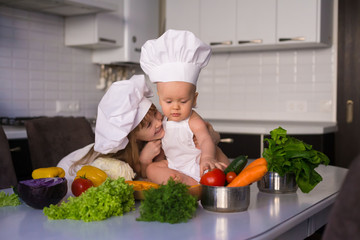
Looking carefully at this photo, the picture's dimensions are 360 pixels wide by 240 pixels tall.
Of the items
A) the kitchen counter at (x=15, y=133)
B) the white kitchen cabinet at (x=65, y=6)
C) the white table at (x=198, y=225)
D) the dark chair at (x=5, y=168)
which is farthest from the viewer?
the white kitchen cabinet at (x=65, y=6)

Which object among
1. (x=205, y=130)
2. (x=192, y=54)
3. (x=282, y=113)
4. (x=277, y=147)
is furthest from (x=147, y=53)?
(x=282, y=113)

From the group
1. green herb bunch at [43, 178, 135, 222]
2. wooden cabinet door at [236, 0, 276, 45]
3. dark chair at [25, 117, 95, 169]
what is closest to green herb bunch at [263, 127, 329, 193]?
green herb bunch at [43, 178, 135, 222]

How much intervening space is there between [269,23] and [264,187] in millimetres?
2559

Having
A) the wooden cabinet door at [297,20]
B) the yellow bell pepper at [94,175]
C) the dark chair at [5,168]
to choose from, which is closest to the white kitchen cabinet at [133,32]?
the wooden cabinet door at [297,20]

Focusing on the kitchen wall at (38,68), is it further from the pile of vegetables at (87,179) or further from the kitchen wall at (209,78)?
the pile of vegetables at (87,179)

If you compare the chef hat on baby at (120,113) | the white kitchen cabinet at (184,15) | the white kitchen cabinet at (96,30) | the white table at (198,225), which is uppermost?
the white kitchen cabinet at (184,15)

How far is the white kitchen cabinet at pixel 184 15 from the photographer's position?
4.11 meters

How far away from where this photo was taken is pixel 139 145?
5.48ft

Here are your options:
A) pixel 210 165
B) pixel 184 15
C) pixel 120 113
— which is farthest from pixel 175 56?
pixel 184 15

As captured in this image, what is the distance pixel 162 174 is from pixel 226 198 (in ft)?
1.13

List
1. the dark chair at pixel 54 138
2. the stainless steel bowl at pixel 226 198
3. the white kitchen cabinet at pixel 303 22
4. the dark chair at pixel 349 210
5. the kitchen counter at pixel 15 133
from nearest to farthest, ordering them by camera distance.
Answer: the dark chair at pixel 349 210, the stainless steel bowl at pixel 226 198, the dark chair at pixel 54 138, the kitchen counter at pixel 15 133, the white kitchen cabinet at pixel 303 22

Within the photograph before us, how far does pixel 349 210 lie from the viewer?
577 millimetres

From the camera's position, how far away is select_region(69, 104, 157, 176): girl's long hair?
1.54m

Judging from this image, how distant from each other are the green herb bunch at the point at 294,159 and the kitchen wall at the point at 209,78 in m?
2.55
